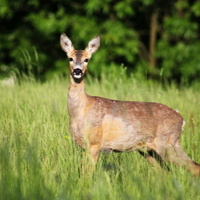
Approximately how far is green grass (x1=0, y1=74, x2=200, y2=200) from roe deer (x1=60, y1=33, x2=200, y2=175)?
146 millimetres

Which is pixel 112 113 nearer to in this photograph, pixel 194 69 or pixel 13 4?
pixel 194 69

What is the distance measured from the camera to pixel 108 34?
15.6 m

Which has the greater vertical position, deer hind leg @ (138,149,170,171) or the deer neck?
the deer neck

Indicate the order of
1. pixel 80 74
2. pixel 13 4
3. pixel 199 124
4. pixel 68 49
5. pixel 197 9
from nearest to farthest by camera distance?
pixel 80 74, pixel 68 49, pixel 199 124, pixel 197 9, pixel 13 4

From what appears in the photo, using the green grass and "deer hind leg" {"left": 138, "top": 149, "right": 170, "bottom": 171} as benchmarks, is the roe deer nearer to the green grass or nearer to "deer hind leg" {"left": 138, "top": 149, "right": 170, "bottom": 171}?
"deer hind leg" {"left": 138, "top": 149, "right": 170, "bottom": 171}

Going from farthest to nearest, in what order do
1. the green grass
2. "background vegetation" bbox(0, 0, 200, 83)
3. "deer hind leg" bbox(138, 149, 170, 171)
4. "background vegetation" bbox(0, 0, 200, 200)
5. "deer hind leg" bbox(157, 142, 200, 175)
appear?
"background vegetation" bbox(0, 0, 200, 83) → "background vegetation" bbox(0, 0, 200, 200) → "deer hind leg" bbox(138, 149, 170, 171) → "deer hind leg" bbox(157, 142, 200, 175) → the green grass

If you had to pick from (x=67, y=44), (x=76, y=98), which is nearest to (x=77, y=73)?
(x=76, y=98)

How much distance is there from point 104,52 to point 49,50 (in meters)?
2.78

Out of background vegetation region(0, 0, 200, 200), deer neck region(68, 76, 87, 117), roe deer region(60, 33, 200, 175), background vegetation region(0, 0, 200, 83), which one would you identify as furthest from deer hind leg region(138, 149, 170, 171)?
background vegetation region(0, 0, 200, 83)

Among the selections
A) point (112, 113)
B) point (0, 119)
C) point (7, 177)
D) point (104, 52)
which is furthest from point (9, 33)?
point (7, 177)

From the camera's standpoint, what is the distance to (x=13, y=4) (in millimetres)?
16547

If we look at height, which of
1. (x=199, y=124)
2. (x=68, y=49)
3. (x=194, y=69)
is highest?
(x=194, y=69)

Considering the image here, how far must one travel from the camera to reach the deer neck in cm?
601

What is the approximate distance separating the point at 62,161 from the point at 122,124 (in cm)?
87
